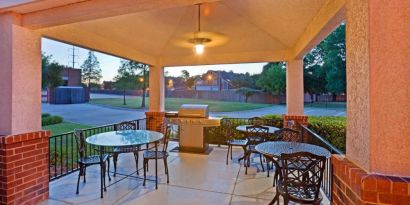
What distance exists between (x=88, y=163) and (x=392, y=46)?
3.74 meters

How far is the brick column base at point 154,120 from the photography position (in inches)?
266

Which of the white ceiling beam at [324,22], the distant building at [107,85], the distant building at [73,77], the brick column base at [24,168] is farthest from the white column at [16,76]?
the distant building at [73,77]

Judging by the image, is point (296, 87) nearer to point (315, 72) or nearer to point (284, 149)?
point (284, 149)

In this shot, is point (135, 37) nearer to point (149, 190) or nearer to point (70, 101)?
point (149, 190)

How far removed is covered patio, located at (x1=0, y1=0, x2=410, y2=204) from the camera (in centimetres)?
122

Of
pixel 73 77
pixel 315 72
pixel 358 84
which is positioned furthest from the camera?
pixel 73 77

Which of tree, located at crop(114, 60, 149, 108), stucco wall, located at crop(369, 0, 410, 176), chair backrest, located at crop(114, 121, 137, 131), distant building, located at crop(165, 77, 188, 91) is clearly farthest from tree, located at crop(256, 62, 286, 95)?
stucco wall, located at crop(369, 0, 410, 176)

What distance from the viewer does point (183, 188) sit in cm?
344

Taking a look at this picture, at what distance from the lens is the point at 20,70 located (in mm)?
2789

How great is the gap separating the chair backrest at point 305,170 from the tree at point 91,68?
52.6 ft

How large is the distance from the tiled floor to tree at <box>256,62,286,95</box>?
10.7m

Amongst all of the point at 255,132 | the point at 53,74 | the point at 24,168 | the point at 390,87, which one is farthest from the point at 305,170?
the point at 53,74

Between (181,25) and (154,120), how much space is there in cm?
316

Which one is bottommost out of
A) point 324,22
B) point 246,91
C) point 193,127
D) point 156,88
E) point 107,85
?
point 193,127
